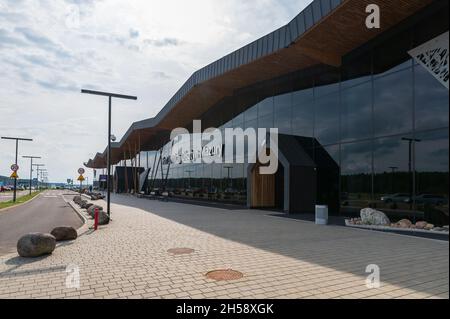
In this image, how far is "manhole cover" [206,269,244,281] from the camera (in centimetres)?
640

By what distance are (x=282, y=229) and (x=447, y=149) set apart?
1174 centimetres

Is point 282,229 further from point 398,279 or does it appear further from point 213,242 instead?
point 398,279

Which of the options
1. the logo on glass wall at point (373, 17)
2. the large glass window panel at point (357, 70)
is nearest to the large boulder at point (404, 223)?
the large glass window panel at point (357, 70)

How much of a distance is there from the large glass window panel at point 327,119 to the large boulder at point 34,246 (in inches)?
576

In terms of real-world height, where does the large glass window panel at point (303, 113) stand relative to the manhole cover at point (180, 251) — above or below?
above

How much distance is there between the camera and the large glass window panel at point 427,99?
12500 millimetres

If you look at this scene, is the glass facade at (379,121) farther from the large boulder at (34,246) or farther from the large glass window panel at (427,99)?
the large boulder at (34,246)

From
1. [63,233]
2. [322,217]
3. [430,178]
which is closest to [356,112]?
[430,178]

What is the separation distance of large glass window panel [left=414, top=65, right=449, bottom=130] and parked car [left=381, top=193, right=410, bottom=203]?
284 cm

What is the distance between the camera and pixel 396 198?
46.5 feet

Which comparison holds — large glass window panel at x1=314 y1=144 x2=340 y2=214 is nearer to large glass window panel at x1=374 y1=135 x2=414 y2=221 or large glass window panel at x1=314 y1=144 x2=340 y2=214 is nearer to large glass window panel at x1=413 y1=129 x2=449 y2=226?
large glass window panel at x1=374 y1=135 x2=414 y2=221

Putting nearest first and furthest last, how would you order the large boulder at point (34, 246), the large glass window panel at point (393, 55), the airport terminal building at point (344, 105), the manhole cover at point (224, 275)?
the manhole cover at point (224, 275)
the large boulder at point (34, 246)
the airport terminal building at point (344, 105)
the large glass window panel at point (393, 55)

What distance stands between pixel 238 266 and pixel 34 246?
519 centimetres

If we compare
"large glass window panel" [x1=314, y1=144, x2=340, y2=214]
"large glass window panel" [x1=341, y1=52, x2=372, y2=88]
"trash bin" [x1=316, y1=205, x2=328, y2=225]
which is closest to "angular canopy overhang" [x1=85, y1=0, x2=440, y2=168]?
"large glass window panel" [x1=341, y1=52, x2=372, y2=88]
